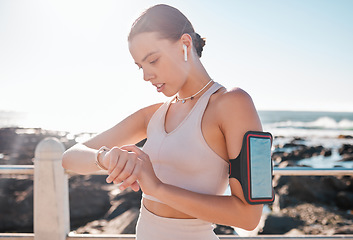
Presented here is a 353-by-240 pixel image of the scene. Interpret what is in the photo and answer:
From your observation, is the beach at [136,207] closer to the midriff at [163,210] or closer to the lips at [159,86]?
the midriff at [163,210]

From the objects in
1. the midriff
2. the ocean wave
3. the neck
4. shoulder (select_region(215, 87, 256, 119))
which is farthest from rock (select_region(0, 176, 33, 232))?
the ocean wave

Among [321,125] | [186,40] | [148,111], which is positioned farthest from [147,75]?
[321,125]

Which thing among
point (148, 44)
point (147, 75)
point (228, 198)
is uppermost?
point (148, 44)

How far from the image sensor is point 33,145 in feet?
76.0

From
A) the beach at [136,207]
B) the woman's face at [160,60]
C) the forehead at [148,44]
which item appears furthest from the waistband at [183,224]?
the beach at [136,207]

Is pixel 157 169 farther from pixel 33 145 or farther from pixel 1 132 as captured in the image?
pixel 1 132

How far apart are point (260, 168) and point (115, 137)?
775 millimetres

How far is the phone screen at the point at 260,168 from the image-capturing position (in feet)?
3.61

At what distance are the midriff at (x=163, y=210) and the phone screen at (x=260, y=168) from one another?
0.35 meters

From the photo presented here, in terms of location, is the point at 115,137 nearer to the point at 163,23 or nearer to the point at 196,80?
the point at 196,80

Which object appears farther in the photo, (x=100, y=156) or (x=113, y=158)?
(x=100, y=156)

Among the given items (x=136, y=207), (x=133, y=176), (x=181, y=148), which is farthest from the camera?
(x=136, y=207)

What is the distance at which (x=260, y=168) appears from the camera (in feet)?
3.68

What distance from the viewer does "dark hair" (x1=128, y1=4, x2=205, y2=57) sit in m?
1.31
